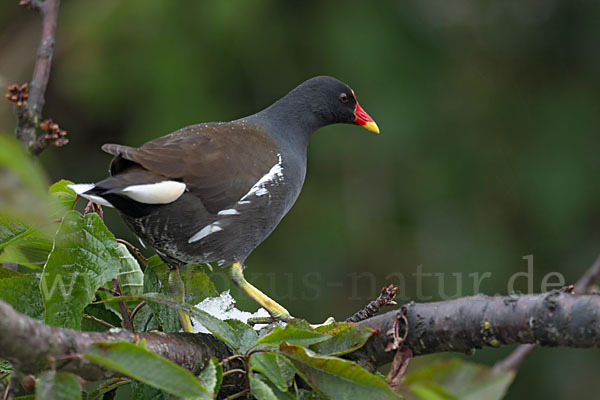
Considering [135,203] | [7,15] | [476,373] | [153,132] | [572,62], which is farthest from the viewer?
[7,15]

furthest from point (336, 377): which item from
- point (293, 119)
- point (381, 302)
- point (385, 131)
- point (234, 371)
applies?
point (385, 131)

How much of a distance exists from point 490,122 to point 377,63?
1282 mm

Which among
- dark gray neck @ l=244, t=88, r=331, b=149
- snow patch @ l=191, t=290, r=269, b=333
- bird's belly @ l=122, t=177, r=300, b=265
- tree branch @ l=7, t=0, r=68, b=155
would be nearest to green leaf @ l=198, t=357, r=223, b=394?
snow patch @ l=191, t=290, r=269, b=333

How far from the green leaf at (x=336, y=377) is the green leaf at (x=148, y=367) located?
423mm

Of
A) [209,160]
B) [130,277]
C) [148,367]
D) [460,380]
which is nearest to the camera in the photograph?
[460,380]

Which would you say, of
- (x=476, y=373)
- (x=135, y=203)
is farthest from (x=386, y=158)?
(x=476, y=373)

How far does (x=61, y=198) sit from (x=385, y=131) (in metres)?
4.32

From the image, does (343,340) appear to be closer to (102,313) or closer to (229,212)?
(102,313)

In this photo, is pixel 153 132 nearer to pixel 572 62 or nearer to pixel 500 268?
pixel 500 268

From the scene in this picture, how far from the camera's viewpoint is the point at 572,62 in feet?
23.1

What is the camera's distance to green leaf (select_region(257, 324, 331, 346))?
1.94 meters

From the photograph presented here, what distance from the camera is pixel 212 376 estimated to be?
73.7 inches

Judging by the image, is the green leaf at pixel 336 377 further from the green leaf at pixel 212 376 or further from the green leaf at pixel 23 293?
the green leaf at pixel 23 293

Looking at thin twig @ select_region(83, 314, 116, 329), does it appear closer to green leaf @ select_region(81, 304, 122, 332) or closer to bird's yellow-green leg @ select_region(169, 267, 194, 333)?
green leaf @ select_region(81, 304, 122, 332)
